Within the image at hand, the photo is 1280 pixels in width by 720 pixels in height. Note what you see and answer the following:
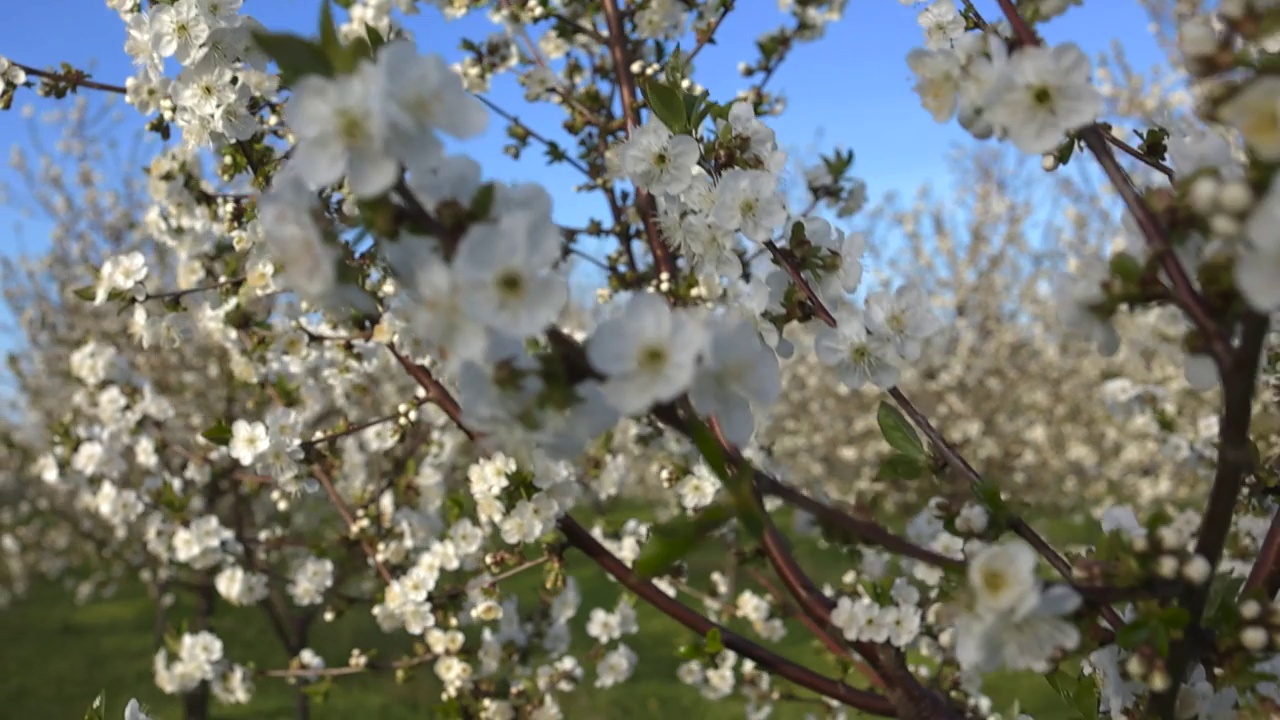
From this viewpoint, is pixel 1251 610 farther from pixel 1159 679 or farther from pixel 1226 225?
Result: pixel 1226 225

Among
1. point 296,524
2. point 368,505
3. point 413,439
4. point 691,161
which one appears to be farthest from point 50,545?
point 691,161

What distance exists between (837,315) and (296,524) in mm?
8078

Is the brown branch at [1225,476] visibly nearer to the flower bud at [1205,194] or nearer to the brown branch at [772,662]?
the flower bud at [1205,194]

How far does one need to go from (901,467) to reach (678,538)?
1.80 ft

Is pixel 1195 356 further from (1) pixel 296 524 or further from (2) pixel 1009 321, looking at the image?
(2) pixel 1009 321

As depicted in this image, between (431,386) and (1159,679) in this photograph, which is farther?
(431,386)

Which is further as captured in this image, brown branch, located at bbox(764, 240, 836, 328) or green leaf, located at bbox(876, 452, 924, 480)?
brown branch, located at bbox(764, 240, 836, 328)

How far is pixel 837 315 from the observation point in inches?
59.1

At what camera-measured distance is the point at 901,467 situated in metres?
1.32

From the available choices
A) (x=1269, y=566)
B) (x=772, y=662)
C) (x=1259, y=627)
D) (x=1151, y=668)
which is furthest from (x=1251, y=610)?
(x=772, y=662)

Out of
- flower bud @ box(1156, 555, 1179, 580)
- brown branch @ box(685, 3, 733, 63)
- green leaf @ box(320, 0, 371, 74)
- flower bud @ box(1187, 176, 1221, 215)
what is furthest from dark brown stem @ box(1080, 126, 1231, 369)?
brown branch @ box(685, 3, 733, 63)

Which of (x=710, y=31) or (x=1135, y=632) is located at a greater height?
(x=710, y=31)

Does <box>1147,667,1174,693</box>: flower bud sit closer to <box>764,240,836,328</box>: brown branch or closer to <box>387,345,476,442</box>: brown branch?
<box>764,240,836,328</box>: brown branch

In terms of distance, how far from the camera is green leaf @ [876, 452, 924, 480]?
1314 millimetres
